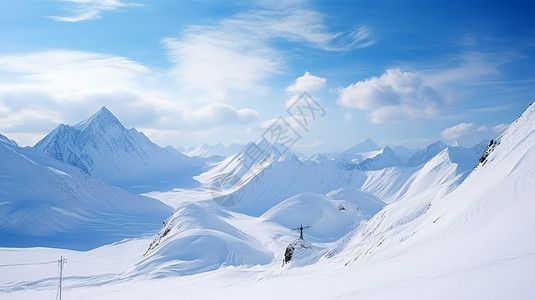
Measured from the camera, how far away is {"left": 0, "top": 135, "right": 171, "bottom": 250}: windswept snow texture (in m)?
124

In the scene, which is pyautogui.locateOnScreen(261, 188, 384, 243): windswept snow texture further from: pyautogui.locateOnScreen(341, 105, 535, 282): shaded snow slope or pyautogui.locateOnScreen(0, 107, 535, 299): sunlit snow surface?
→ pyautogui.locateOnScreen(341, 105, 535, 282): shaded snow slope

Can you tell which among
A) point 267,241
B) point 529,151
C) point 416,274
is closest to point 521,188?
point 529,151

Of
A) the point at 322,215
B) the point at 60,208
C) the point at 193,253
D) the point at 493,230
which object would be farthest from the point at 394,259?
the point at 60,208

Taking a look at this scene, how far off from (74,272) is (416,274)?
71.8 meters

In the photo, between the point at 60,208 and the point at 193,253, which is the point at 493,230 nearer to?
the point at 193,253

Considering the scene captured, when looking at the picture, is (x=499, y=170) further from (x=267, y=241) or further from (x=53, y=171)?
(x=53, y=171)

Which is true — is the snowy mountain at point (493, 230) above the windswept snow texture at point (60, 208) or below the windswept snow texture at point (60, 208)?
below

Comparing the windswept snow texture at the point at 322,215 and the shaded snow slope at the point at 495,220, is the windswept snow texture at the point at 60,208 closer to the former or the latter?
the windswept snow texture at the point at 322,215

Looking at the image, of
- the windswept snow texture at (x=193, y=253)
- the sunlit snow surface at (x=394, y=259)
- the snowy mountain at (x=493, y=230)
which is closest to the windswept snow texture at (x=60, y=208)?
the sunlit snow surface at (x=394, y=259)

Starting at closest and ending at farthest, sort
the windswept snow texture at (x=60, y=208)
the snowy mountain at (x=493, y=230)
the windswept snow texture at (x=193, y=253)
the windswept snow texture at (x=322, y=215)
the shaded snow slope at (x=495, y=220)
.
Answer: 1. the snowy mountain at (x=493, y=230)
2. the shaded snow slope at (x=495, y=220)
3. the windswept snow texture at (x=193, y=253)
4. the windswept snow texture at (x=322, y=215)
5. the windswept snow texture at (x=60, y=208)

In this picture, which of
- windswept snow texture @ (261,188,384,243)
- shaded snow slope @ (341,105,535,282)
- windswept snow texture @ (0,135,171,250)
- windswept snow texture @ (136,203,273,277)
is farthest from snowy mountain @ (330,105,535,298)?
windswept snow texture @ (0,135,171,250)

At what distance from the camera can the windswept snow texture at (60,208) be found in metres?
124

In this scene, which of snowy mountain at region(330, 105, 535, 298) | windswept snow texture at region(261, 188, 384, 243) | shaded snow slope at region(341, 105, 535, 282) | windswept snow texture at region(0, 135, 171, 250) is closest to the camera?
snowy mountain at region(330, 105, 535, 298)

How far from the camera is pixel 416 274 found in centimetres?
1418
